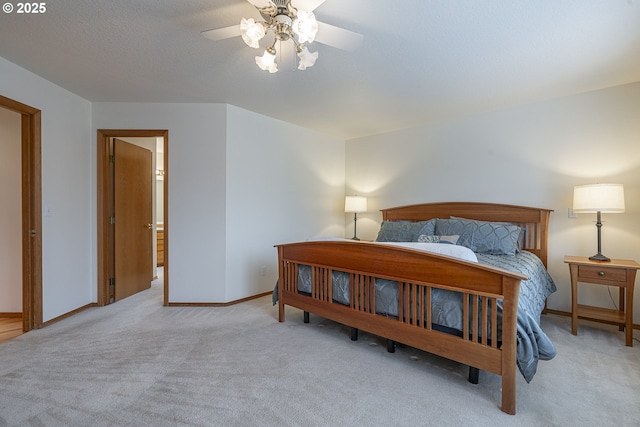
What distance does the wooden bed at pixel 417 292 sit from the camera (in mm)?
1575

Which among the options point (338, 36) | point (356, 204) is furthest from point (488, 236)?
point (338, 36)

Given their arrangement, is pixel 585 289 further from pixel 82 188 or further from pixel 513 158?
pixel 82 188

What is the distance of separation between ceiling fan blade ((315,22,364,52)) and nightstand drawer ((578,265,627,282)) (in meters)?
2.67

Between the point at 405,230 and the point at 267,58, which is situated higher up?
the point at 267,58

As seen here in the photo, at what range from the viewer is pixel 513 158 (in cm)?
334

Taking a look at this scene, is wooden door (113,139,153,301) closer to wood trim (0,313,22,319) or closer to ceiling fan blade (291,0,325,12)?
wood trim (0,313,22,319)

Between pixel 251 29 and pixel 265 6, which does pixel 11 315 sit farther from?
pixel 265 6

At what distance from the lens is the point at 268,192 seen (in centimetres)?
384

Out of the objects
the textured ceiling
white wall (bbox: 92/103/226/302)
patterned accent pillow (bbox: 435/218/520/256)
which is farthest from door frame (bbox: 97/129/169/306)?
patterned accent pillow (bbox: 435/218/520/256)

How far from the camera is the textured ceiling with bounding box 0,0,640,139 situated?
1755mm

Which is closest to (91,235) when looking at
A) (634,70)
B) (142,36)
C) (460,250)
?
(142,36)

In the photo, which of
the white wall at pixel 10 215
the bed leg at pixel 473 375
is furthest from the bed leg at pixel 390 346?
the white wall at pixel 10 215

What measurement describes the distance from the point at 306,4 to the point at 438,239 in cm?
245

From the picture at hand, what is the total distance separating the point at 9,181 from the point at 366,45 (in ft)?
12.3
